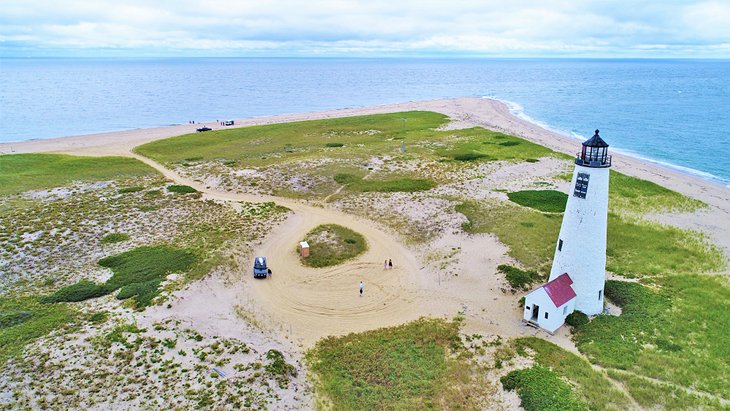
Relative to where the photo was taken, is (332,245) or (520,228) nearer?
(332,245)

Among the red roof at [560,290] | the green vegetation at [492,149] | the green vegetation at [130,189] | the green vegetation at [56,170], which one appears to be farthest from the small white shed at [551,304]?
the green vegetation at [56,170]

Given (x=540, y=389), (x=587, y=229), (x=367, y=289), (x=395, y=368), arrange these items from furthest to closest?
(x=367, y=289) → (x=587, y=229) → (x=395, y=368) → (x=540, y=389)

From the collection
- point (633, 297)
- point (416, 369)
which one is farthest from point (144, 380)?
point (633, 297)

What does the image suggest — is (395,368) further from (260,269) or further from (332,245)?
(332,245)

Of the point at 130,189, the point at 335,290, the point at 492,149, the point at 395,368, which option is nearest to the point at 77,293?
the point at 335,290

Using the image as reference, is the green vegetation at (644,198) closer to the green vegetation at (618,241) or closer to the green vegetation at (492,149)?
the green vegetation at (618,241)

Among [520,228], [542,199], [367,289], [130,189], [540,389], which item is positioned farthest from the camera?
[130,189]

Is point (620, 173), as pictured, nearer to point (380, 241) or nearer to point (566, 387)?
point (380, 241)
